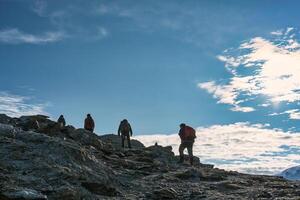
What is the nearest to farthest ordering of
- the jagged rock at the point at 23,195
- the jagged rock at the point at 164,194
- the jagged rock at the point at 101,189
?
1. the jagged rock at the point at 23,195
2. the jagged rock at the point at 101,189
3. the jagged rock at the point at 164,194

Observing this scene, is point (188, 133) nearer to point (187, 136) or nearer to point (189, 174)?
point (187, 136)

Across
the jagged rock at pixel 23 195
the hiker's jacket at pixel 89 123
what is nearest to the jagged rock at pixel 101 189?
the jagged rock at pixel 23 195

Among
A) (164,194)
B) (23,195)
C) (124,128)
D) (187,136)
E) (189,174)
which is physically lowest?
(23,195)

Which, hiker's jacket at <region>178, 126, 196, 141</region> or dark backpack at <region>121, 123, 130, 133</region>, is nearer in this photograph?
hiker's jacket at <region>178, 126, 196, 141</region>

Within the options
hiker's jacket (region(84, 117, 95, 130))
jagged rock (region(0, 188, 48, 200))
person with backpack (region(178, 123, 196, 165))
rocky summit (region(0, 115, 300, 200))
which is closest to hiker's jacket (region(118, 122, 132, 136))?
hiker's jacket (region(84, 117, 95, 130))

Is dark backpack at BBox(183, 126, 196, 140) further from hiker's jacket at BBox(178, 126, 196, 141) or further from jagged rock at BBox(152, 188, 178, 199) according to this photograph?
jagged rock at BBox(152, 188, 178, 199)

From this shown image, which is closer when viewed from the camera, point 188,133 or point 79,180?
point 79,180

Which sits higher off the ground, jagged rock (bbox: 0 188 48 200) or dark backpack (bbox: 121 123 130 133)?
dark backpack (bbox: 121 123 130 133)

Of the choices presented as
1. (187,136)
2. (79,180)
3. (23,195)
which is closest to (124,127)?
(187,136)

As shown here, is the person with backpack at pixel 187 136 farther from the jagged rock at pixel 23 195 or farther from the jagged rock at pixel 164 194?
the jagged rock at pixel 23 195

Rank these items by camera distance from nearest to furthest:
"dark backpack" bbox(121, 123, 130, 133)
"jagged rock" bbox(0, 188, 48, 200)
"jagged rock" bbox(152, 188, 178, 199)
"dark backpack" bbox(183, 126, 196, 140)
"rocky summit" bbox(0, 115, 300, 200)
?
"jagged rock" bbox(0, 188, 48, 200) < "rocky summit" bbox(0, 115, 300, 200) < "jagged rock" bbox(152, 188, 178, 199) < "dark backpack" bbox(183, 126, 196, 140) < "dark backpack" bbox(121, 123, 130, 133)

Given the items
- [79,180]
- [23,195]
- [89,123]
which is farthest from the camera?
[89,123]

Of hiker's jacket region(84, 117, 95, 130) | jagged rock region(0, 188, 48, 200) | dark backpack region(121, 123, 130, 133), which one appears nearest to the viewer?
jagged rock region(0, 188, 48, 200)

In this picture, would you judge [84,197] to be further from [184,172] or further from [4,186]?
[184,172]
